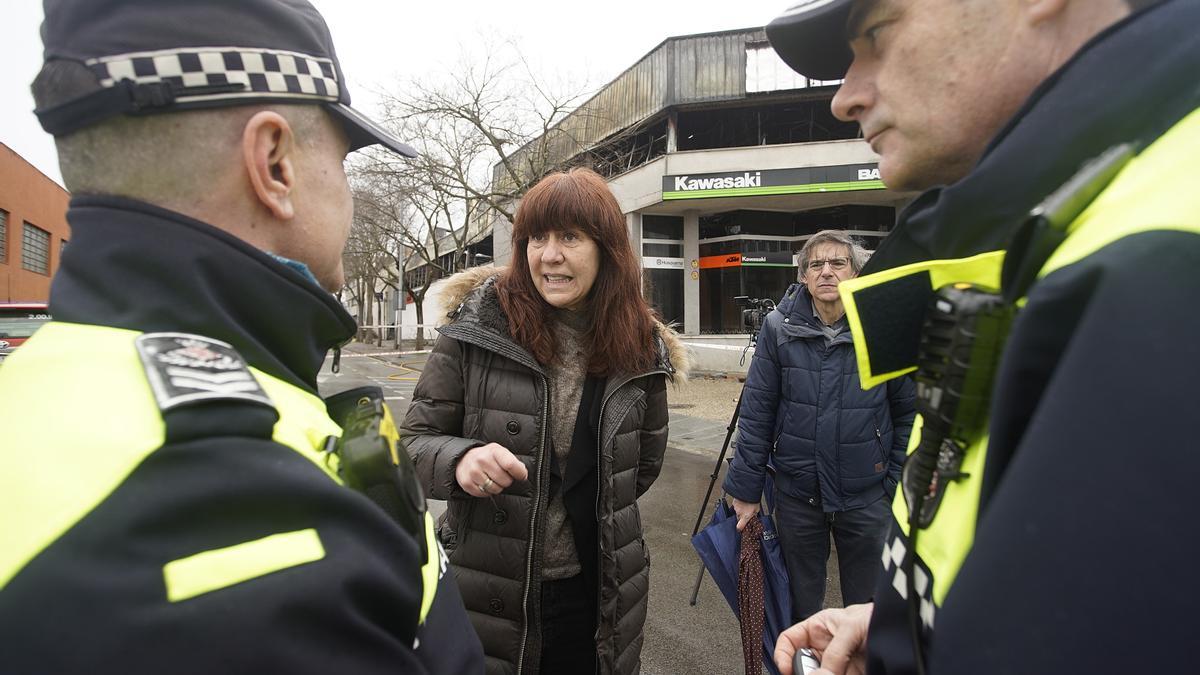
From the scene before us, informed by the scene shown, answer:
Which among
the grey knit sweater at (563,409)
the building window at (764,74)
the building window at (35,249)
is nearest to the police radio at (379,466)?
the grey knit sweater at (563,409)

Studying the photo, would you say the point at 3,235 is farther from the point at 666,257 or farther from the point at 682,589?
the point at 682,589

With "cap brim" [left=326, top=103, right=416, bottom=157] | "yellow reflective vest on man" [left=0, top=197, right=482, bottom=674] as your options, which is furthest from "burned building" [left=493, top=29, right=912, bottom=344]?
"yellow reflective vest on man" [left=0, top=197, right=482, bottom=674]

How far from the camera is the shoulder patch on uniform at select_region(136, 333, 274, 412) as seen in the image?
682mm

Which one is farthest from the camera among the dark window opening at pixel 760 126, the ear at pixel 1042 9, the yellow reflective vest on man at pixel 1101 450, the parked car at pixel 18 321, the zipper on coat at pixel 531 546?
the dark window opening at pixel 760 126

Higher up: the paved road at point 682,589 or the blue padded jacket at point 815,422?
the blue padded jacket at point 815,422

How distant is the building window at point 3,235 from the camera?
17406mm

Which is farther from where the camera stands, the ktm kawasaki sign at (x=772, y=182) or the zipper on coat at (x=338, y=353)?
the ktm kawasaki sign at (x=772, y=182)

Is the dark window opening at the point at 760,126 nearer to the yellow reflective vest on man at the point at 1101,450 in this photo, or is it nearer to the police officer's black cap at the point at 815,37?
the police officer's black cap at the point at 815,37

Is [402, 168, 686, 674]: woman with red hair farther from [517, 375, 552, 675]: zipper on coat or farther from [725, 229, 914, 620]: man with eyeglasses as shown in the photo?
[725, 229, 914, 620]: man with eyeglasses

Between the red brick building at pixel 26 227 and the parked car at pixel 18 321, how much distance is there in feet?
37.7

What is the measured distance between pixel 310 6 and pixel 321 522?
1012 mm

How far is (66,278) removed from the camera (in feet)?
2.73

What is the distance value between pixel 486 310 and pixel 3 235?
2394cm

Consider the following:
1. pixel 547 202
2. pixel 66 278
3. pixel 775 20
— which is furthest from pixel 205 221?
pixel 547 202
